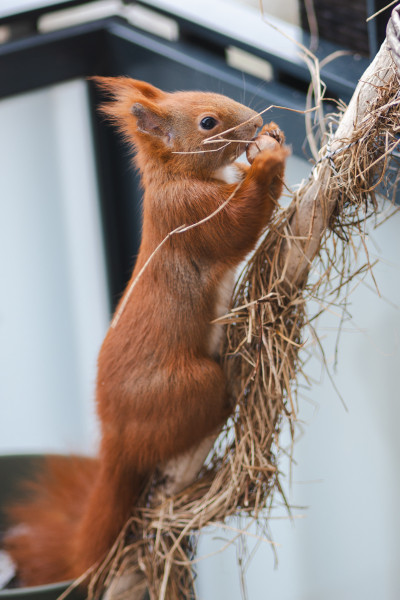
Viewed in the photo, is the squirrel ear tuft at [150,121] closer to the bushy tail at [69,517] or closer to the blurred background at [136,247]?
the blurred background at [136,247]

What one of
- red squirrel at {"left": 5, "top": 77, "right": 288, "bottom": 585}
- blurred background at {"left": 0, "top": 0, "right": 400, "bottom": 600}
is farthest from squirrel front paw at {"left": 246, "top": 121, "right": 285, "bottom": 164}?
blurred background at {"left": 0, "top": 0, "right": 400, "bottom": 600}

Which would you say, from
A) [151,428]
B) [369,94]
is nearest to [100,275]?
[151,428]

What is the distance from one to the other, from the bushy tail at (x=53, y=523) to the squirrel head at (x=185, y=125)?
65 cm

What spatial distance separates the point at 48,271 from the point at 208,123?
1011 millimetres

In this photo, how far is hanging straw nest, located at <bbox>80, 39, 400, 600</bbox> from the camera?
730 millimetres

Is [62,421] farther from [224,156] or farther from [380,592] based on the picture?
[224,156]

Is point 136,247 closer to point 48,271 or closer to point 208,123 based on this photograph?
point 48,271

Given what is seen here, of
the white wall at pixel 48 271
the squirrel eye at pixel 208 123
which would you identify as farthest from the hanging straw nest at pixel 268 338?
the white wall at pixel 48 271

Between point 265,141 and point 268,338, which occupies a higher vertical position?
point 265,141

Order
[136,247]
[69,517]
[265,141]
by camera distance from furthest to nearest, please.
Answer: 1. [136,247]
2. [69,517]
3. [265,141]

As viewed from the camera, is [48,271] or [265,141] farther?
[48,271]

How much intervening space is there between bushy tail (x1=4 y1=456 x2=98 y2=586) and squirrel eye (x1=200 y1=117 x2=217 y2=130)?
2.25 feet

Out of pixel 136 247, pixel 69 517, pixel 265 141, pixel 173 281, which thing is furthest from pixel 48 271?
pixel 265 141

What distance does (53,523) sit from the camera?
1.19 meters
